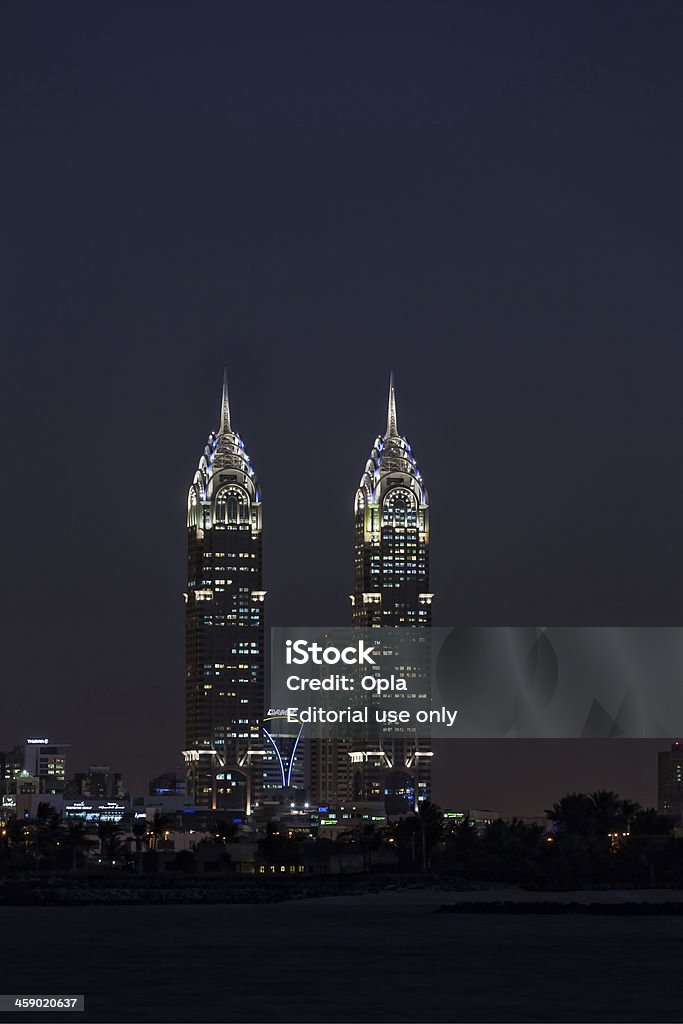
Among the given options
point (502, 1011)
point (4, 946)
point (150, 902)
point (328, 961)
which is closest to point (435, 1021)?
point (502, 1011)

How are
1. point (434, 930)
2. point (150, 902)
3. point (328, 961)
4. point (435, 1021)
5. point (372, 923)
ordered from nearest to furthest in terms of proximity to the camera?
point (435, 1021)
point (328, 961)
point (434, 930)
point (372, 923)
point (150, 902)

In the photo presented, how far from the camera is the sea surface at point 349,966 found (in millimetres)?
93250

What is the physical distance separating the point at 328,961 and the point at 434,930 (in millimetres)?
26671

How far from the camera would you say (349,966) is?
115m

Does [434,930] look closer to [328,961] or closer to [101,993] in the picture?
[328,961]

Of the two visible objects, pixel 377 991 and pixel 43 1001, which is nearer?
pixel 43 1001

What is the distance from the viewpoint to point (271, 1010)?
92625 millimetres

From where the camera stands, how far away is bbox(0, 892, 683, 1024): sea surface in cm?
9325

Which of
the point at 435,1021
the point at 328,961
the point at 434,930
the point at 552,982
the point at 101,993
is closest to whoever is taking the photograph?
the point at 435,1021

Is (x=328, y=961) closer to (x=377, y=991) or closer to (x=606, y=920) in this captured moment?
(x=377, y=991)

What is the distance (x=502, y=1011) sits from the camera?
305ft

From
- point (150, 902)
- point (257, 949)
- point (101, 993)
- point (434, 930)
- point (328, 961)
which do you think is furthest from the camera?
point (150, 902)

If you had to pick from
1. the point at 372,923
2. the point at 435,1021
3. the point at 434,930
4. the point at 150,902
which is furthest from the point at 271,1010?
the point at 150,902

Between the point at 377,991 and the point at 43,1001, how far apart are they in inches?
724
